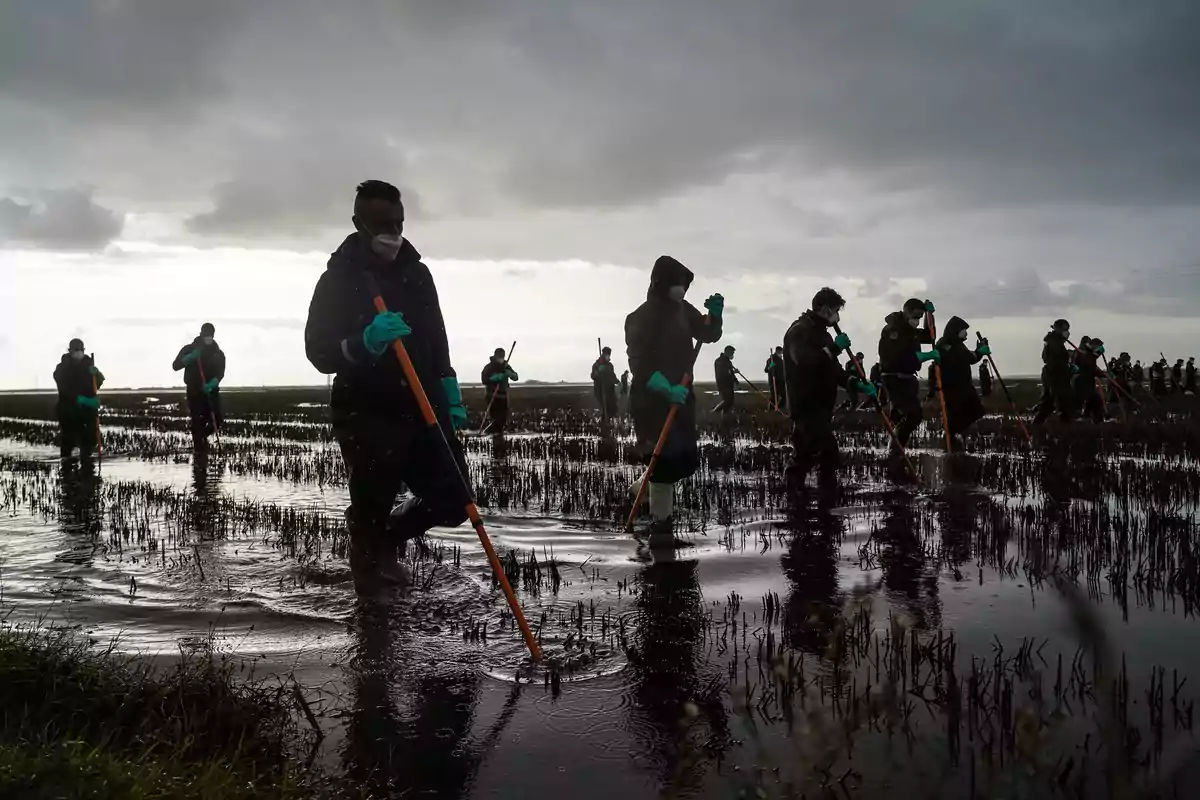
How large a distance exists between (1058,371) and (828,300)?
9.10 meters

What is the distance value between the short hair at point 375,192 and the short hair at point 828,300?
19.1 feet

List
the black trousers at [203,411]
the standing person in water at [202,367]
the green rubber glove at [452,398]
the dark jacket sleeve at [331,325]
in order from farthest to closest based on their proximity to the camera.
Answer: the black trousers at [203,411]
the standing person in water at [202,367]
the green rubber glove at [452,398]
the dark jacket sleeve at [331,325]

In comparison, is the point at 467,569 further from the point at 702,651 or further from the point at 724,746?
the point at 724,746

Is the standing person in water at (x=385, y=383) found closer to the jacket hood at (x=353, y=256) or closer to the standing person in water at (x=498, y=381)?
the jacket hood at (x=353, y=256)

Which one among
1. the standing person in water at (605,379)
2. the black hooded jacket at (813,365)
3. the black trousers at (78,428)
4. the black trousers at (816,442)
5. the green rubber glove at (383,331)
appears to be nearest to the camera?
the green rubber glove at (383,331)

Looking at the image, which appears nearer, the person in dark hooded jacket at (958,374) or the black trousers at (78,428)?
the person in dark hooded jacket at (958,374)

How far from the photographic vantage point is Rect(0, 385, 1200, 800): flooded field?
284 cm

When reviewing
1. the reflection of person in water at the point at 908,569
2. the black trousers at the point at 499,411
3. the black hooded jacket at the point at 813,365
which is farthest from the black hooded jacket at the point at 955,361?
the black trousers at the point at 499,411

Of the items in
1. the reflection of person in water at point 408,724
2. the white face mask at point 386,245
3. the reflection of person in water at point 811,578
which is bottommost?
the reflection of person in water at point 408,724

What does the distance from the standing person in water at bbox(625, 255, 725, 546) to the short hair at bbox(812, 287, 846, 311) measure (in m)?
2.45

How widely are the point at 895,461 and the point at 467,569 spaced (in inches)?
303

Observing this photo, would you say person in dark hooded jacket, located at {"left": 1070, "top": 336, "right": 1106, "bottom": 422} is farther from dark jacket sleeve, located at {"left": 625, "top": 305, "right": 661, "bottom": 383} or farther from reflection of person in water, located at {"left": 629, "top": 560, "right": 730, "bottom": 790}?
reflection of person in water, located at {"left": 629, "top": 560, "right": 730, "bottom": 790}

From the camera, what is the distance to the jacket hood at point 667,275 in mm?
7203

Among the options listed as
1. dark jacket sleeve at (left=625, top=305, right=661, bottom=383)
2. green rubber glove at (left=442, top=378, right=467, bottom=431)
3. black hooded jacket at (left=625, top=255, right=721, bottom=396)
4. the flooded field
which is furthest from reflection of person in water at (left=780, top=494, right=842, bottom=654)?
green rubber glove at (left=442, top=378, right=467, bottom=431)
